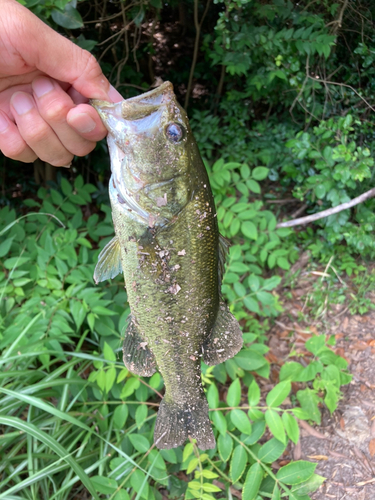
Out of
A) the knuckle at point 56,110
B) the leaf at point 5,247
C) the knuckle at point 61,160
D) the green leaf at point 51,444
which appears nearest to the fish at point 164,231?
the knuckle at point 56,110

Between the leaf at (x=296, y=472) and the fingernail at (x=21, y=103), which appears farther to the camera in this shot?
the leaf at (x=296, y=472)

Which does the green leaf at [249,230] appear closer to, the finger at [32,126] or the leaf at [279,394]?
the leaf at [279,394]

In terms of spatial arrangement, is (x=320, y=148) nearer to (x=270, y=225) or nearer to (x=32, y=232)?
(x=270, y=225)

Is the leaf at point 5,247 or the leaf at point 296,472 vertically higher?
the leaf at point 5,247

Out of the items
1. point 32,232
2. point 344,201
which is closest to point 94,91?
point 32,232

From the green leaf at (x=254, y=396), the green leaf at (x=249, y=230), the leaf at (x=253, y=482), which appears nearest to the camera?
the leaf at (x=253, y=482)

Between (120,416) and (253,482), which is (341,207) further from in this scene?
(120,416)

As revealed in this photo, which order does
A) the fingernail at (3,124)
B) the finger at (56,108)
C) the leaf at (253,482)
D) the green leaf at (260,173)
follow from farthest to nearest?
1. the green leaf at (260,173)
2. the leaf at (253,482)
3. the fingernail at (3,124)
4. the finger at (56,108)
